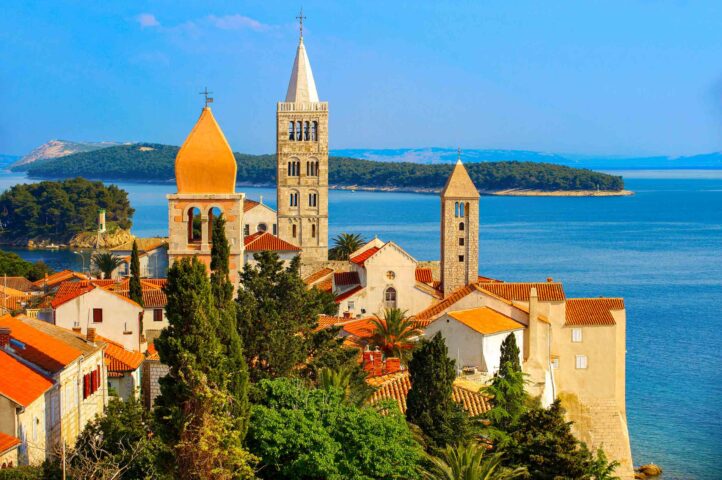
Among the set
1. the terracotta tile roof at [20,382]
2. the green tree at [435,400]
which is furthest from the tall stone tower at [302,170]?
the terracotta tile roof at [20,382]

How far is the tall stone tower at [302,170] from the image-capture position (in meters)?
68.8

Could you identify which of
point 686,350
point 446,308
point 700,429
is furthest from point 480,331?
point 686,350

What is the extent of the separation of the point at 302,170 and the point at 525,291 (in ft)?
90.6

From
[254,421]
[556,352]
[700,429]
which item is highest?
[254,421]

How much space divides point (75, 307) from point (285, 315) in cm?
1076

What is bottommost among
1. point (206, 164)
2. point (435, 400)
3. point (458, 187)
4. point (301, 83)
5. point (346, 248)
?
point (346, 248)

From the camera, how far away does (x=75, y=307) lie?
113 feet

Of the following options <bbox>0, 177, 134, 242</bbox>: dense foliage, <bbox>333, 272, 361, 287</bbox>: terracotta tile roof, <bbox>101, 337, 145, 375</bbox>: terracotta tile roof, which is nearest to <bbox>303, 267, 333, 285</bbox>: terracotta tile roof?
<bbox>333, 272, 361, 287</bbox>: terracotta tile roof

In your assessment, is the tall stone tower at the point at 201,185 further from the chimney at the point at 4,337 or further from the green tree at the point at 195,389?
the green tree at the point at 195,389

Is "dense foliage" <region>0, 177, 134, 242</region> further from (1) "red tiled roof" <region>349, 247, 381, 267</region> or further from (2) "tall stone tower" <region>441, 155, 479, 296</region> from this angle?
(2) "tall stone tower" <region>441, 155, 479, 296</region>

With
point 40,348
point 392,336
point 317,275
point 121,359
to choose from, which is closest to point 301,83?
point 317,275

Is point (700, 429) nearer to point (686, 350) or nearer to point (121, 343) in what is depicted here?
point (686, 350)

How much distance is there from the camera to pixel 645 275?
100 m

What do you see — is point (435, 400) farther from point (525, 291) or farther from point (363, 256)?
point (363, 256)
